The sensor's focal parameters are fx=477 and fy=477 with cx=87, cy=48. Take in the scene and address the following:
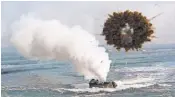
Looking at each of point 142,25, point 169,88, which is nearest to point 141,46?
point 142,25

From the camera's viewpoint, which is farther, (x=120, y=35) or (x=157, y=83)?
(x=157, y=83)

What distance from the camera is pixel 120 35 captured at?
12.6m

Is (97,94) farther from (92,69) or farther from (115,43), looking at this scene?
(115,43)

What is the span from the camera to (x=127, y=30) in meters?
12.6

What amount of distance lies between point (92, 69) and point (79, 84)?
1717 millimetres

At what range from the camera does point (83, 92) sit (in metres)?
35.0

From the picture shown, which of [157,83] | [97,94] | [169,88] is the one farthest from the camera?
[157,83]

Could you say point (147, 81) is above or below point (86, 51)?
below

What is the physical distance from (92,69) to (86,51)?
11.4ft

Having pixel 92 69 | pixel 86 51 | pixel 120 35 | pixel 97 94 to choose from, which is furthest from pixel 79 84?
pixel 120 35

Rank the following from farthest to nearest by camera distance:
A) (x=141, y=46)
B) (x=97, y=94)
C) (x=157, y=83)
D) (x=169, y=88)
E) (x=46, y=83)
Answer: (x=46, y=83)
(x=157, y=83)
(x=169, y=88)
(x=97, y=94)
(x=141, y=46)

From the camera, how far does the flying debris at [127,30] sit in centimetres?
1243

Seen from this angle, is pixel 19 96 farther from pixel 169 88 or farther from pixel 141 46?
pixel 141 46

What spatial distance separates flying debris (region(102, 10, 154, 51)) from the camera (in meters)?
12.4
